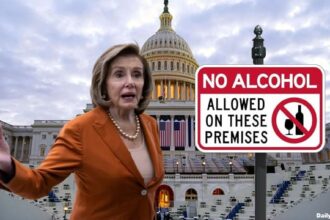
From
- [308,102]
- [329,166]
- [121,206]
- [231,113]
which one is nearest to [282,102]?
[308,102]

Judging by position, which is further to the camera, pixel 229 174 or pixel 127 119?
pixel 229 174

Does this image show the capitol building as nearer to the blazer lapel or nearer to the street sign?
the street sign

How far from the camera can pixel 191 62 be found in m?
120

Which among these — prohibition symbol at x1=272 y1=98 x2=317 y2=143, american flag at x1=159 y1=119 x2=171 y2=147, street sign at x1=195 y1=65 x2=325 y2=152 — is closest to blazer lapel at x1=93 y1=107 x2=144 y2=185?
street sign at x1=195 y1=65 x2=325 y2=152

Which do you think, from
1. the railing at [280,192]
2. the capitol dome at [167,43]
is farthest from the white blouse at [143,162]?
the capitol dome at [167,43]

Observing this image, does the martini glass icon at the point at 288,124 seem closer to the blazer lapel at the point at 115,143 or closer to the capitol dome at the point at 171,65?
the blazer lapel at the point at 115,143

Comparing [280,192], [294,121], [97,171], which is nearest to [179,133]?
[280,192]

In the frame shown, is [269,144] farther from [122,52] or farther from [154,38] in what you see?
[154,38]

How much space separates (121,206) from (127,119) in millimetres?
651

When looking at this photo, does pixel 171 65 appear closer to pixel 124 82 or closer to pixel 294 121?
pixel 294 121

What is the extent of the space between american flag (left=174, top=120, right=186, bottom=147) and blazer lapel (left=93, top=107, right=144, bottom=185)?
227 ft

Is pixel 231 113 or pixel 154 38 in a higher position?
pixel 154 38

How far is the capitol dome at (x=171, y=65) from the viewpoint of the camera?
109 m

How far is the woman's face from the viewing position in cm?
277
